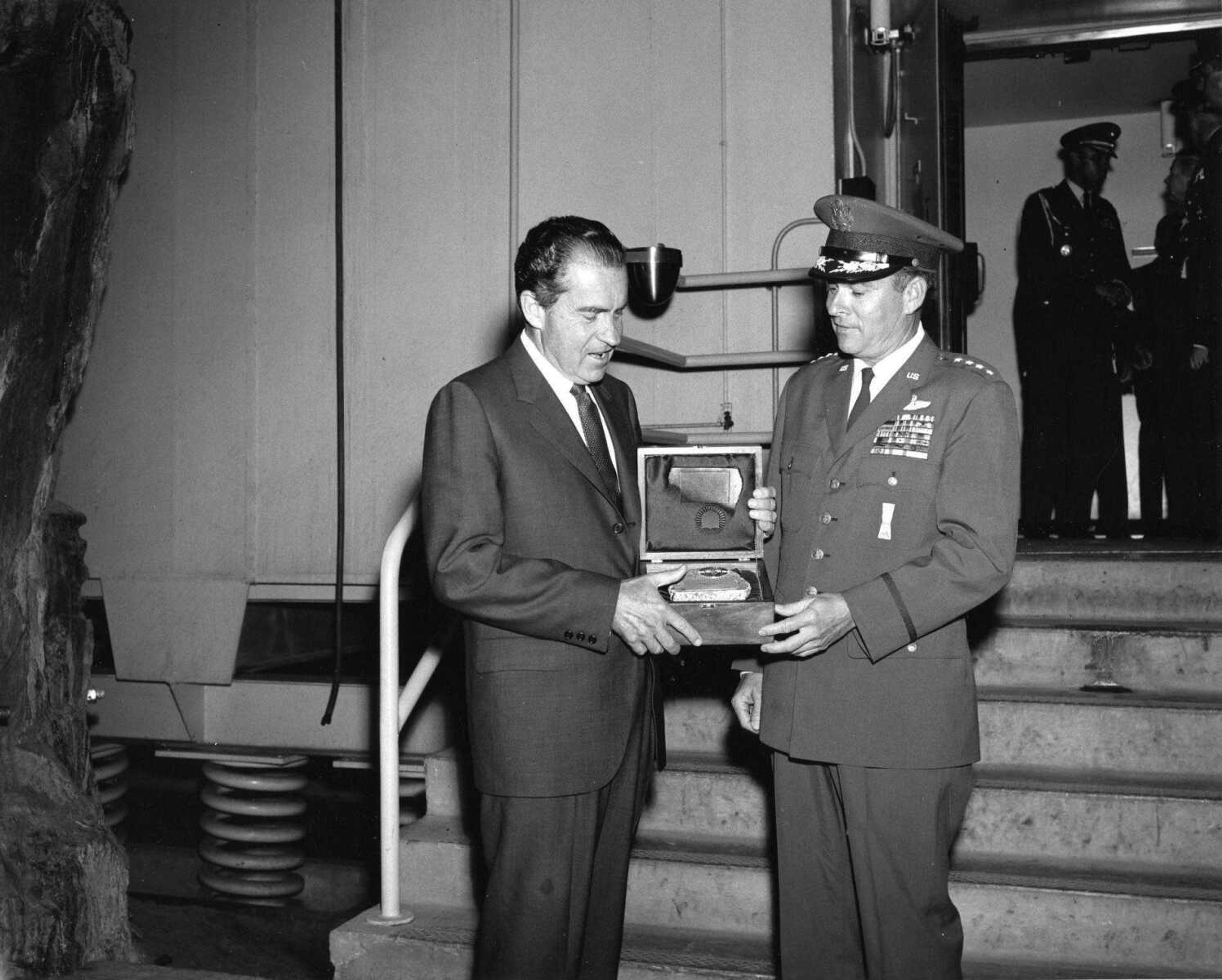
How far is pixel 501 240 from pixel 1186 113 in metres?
3.78

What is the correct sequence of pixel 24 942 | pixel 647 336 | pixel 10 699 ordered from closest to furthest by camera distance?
pixel 24 942, pixel 10 699, pixel 647 336

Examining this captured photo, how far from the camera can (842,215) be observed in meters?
2.11

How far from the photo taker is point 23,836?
2775mm

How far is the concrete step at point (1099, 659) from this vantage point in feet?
10.7

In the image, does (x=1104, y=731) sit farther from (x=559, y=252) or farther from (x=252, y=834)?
(x=252, y=834)

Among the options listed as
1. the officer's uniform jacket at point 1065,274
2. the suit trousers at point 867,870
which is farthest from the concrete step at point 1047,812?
the officer's uniform jacket at point 1065,274

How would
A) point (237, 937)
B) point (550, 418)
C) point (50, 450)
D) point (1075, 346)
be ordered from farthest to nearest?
point (1075, 346) < point (237, 937) < point (50, 450) < point (550, 418)

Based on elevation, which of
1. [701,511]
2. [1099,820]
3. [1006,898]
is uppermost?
[701,511]

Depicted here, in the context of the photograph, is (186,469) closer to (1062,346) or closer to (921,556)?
(921,556)

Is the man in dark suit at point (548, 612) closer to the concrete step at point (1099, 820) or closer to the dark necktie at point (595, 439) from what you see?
the dark necktie at point (595, 439)

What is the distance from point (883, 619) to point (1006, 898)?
1.10 metres

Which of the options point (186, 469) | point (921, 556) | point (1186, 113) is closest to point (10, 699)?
point (186, 469)

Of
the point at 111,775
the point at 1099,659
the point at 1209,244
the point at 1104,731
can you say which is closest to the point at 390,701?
the point at 1104,731

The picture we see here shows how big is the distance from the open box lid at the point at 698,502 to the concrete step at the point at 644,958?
3.32 feet
